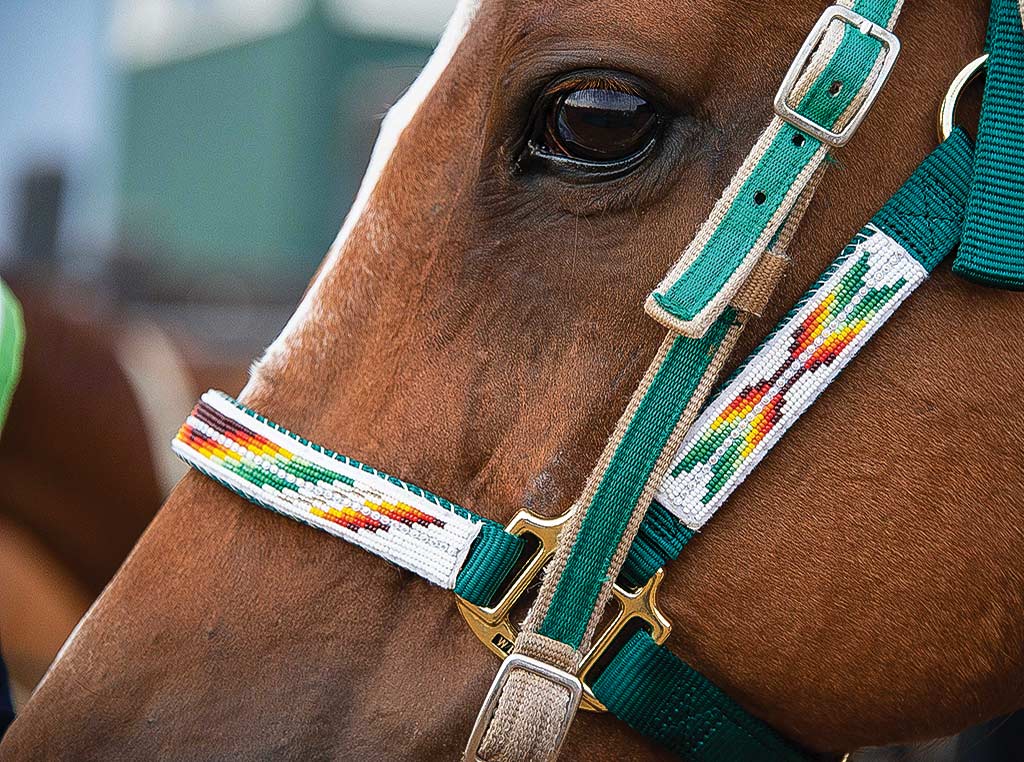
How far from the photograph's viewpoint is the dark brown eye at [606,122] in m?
1.26

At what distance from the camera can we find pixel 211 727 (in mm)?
1312

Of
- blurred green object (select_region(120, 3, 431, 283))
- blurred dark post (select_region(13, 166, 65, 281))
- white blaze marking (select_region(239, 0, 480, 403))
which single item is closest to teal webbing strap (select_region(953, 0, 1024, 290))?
white blaze marking (select_region(239, 0, 480, 403))

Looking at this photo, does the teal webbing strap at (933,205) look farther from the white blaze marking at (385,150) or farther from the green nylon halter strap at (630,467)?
the white blaze marking at (385,150)

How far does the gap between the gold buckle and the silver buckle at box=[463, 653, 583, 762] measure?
3cm

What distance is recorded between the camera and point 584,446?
1.27 m

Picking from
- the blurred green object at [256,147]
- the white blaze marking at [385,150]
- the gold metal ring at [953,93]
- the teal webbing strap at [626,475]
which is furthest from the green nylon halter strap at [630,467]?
the blurred green object at [256,147]

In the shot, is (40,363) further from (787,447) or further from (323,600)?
(787,447)

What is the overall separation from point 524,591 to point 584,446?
182 millimetres

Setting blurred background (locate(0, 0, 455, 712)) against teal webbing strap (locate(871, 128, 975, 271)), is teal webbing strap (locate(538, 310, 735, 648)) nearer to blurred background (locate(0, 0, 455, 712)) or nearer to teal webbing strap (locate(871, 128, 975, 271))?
teal webbing strap (locate(871, 128, 975, 271))

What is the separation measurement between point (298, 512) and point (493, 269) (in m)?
0.37

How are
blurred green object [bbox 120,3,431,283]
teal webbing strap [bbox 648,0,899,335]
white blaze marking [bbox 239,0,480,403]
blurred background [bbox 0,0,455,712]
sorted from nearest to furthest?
teal webbing strap [bbox 648,0,899,335] < white blaze marking [bbox 239,0,480,403] < blurred background [bbox 0,0,455,712] < blurred green object [bbox 120,3,431,283]

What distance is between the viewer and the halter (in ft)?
3.99

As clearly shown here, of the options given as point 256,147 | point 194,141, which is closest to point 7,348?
point 256,147

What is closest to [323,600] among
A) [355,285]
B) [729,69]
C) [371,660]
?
[371,660]
